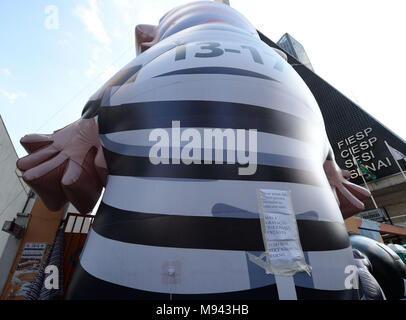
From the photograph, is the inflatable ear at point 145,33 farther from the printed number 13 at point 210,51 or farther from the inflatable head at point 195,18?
the printed number 13 at point 210,51

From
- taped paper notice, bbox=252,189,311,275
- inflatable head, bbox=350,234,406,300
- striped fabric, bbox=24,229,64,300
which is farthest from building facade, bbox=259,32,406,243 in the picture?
striped fabric, bbox=24,229,64,300

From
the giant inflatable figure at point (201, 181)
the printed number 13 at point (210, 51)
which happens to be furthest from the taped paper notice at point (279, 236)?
the printed number 13 at point (210, 51)

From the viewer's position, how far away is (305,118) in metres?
1.64

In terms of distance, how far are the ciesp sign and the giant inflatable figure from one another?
43.0 ft

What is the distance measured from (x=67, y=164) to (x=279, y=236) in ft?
5.53

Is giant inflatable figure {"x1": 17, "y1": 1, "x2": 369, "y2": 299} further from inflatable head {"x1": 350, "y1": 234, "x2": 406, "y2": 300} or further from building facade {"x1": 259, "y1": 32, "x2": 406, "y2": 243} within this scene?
building facade {"x1": 259, "y1": 32, "x2": 406, "y2": 243}

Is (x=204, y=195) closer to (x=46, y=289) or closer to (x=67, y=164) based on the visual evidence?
(x=67, y=164)

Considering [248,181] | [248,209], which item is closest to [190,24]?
[248,181]

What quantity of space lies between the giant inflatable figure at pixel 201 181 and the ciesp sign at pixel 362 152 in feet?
43.0

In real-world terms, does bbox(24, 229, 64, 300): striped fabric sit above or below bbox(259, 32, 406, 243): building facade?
below

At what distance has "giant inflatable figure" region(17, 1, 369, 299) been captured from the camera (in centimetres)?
103

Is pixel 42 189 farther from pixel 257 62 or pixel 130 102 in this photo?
pixel 257 62

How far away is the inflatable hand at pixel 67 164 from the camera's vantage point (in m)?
1.68
